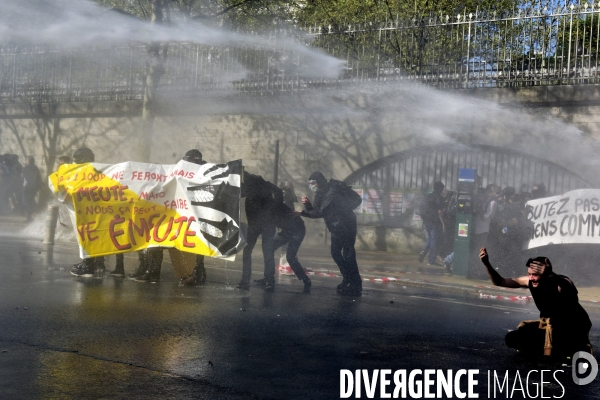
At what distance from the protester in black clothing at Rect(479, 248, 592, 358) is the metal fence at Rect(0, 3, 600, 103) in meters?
8.84

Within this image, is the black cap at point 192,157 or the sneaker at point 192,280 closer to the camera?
the sneaker at point 192,280

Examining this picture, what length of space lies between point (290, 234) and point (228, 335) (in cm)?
385

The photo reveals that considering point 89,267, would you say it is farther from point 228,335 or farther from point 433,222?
point 433,222

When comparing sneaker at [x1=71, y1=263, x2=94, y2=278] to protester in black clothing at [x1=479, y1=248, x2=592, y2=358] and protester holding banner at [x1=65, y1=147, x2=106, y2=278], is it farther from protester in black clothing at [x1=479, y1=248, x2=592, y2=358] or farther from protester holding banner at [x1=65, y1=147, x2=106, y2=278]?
protester in black clothing at [x1=479, y1=248, x2=592, y2=358]

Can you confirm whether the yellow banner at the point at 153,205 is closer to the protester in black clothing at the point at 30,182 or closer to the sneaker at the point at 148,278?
the sneaker at the point at 148,278

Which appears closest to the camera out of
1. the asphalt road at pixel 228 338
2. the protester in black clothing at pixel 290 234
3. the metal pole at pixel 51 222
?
the asphalt road at pixel 228 338

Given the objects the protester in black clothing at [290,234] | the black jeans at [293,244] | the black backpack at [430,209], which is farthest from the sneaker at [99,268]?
the black backpack at [430,209]

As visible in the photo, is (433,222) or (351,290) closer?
(351,290)

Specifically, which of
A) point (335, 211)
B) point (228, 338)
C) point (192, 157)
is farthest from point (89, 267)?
point (228, 338)

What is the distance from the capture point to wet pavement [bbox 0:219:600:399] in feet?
18.6

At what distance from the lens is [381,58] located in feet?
55.0

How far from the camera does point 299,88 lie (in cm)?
1797

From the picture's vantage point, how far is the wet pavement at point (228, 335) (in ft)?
18.6

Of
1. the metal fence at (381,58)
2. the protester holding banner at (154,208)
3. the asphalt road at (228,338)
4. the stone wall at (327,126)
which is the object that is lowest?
the asphalt road at (228,338)
